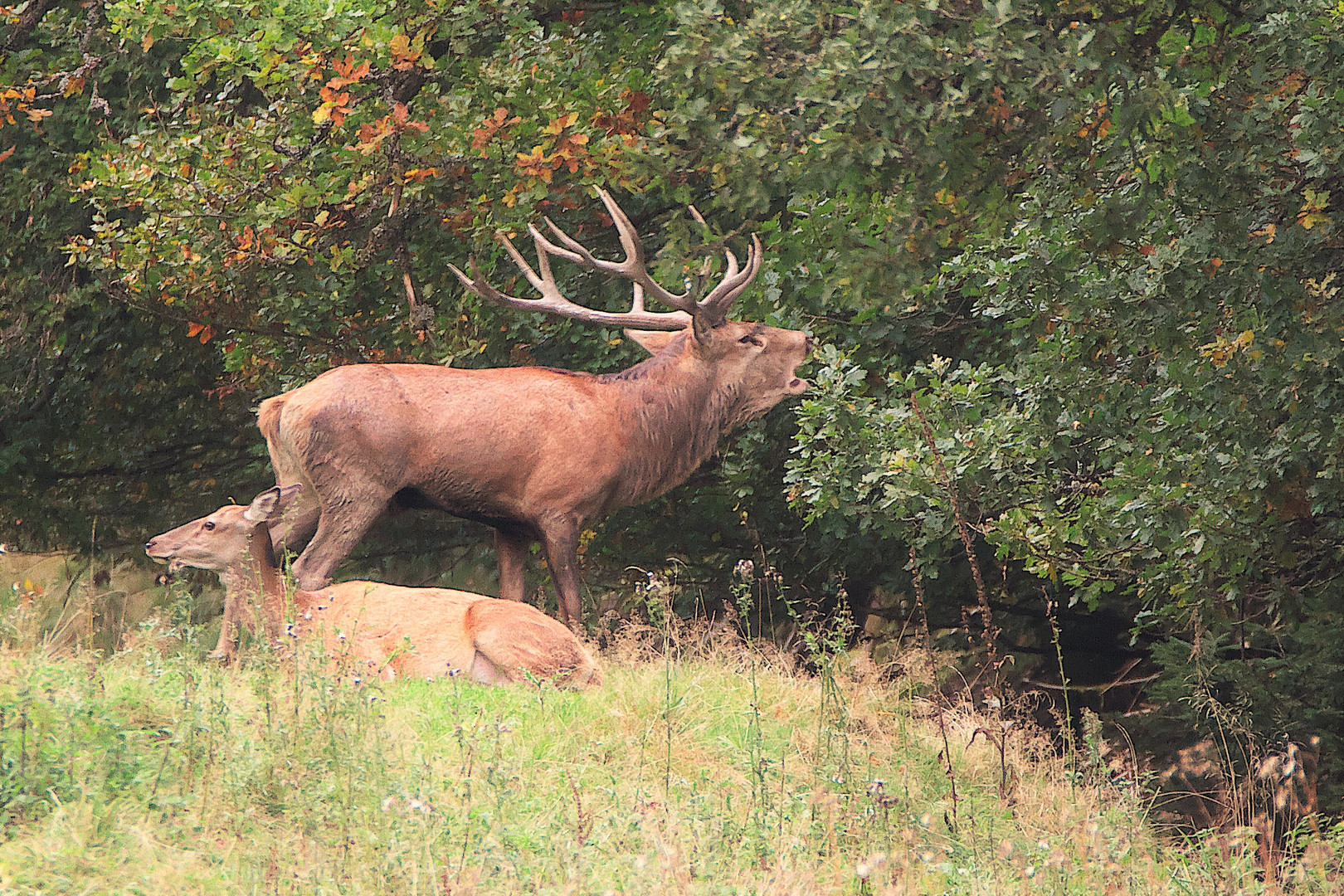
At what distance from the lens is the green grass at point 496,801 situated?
4.56 metres

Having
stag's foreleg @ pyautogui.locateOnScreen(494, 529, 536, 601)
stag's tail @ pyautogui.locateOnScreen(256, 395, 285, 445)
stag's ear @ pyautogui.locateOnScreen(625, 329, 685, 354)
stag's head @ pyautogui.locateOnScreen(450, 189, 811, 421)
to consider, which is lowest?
stag's foreleg @ pyautogui.locateOnScreen(494, 529, 536, 601)

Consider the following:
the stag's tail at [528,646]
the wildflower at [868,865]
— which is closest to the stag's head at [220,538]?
the stag's tail at [528,646]

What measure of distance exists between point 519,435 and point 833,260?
95.5 inches

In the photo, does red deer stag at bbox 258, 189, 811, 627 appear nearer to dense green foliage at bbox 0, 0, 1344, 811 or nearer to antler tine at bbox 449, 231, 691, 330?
antler tine at bbox 449, 231, 691, 330

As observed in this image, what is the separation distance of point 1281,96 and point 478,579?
28.8ft

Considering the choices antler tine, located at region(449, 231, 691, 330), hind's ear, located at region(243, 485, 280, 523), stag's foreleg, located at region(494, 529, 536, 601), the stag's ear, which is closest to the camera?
hind's ear, located at region(243, 485, 280, 523)

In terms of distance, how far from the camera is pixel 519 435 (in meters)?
8.41

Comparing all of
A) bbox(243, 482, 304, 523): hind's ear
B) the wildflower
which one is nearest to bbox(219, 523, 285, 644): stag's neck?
bbox(243, 482, 304, 523): hind's ear

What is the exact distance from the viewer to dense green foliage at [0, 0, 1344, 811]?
21.7 ft

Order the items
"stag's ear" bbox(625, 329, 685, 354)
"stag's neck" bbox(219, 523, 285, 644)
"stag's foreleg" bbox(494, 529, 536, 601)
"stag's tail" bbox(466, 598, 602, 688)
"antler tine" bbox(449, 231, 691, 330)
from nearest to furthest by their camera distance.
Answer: "stag's tail" bbox(466, 598, 602, 688) → "stag's neck" bbox(219, 523, 285, 644) → "stag's foreleg" bbox(494, 529, 536, 601) → "antler tine" bbox(449, 231, 691, 330) → "stag's ear" bbox(625, 329, 685, 354)

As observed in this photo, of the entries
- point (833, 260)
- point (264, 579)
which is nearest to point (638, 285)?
point (833, 260)

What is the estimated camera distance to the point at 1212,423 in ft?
23.1

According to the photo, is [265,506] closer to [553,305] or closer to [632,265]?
[553,305]

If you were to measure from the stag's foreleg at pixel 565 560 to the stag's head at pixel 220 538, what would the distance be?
4.65ft
